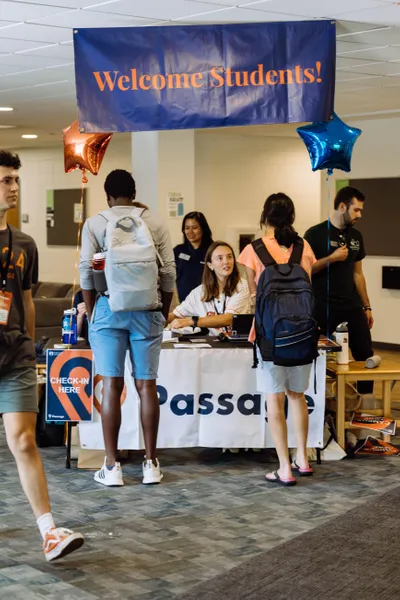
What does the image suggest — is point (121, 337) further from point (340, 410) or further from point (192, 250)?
point (192, 250)

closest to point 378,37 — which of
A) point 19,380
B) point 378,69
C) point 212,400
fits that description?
point 378,69

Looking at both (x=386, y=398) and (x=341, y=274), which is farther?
(x=341, y=274)

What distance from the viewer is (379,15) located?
5.47 m

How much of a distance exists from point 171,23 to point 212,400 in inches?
86.9

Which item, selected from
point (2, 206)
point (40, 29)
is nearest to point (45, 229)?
point (40, 29)

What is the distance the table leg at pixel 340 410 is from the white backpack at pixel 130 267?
1.33 meters

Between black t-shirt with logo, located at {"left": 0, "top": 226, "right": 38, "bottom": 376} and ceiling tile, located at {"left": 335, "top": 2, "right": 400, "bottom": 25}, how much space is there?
2.57 metres

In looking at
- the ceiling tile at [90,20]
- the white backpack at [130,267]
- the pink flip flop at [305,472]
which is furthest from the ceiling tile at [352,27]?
the pink flip flop at [305,472]

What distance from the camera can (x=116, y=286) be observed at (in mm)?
4766

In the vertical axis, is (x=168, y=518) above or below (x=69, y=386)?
below

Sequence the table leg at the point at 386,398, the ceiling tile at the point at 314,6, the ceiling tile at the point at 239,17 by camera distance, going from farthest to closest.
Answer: the table leg at the point at 386,398
the ceiling tile at the point at 239,17
the ceiling tile at the point at 314,6

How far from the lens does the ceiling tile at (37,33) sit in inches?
230

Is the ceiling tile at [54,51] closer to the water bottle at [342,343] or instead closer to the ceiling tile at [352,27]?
the ceiling tile at [352,27]

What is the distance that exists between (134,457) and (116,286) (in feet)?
4.26
